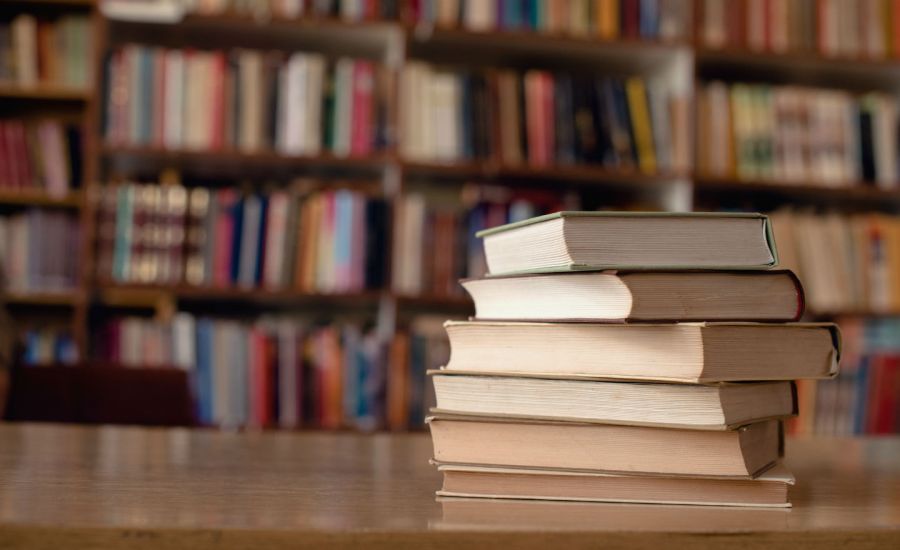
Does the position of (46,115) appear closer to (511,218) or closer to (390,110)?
(390,110)

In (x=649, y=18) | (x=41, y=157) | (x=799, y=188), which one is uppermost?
(x=649, y=18)

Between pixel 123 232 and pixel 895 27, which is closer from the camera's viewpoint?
pixel 123 232

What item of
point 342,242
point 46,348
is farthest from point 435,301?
point 46,348

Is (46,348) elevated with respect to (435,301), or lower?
lower

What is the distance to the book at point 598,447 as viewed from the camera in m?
0.63

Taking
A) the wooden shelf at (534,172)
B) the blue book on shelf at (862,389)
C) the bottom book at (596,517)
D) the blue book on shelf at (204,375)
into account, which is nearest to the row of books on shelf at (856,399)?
the blue book on shelf at (862,389)

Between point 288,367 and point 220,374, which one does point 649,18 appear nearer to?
point 288,367

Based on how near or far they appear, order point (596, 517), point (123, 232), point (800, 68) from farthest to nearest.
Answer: point (800, 68) → point (123, 232) → point (596, 517)

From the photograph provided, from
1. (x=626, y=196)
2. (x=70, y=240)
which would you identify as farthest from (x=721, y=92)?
(x=70, y=240)

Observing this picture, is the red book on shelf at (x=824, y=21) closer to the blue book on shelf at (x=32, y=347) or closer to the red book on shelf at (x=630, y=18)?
the red book on shelf at (x=630, y=18)

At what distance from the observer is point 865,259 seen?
292 cm

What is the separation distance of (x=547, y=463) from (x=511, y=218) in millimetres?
2143

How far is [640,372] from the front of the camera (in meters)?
0.65

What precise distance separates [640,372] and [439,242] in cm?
210
